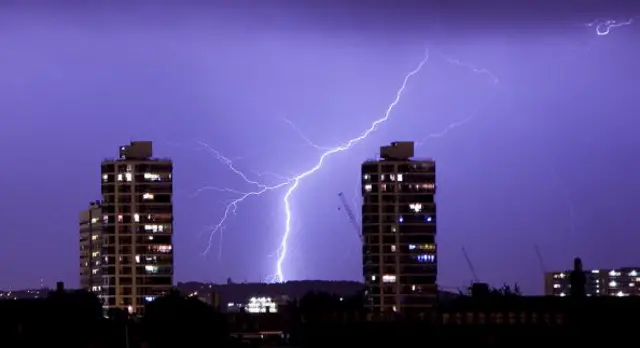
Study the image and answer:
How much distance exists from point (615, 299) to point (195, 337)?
138 feet

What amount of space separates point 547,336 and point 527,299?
36191mm

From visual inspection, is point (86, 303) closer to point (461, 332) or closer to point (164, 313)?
point (164, 313)

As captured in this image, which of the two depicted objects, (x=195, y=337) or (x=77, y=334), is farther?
(x=195, y=337)

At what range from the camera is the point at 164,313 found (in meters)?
195

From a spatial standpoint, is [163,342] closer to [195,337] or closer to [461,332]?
[195,337]

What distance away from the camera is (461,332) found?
484 ft

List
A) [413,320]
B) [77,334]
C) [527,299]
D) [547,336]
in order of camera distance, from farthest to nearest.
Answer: [527,299] → [413,320] → [77,334] → [547,336]

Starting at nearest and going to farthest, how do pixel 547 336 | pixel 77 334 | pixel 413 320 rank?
pixel 547 336
pixel 77 334
pixel 413 320

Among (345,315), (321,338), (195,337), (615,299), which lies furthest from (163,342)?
(615,299)

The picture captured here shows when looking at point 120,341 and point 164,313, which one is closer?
point 120,341

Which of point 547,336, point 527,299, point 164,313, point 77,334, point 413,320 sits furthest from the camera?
point 164,313

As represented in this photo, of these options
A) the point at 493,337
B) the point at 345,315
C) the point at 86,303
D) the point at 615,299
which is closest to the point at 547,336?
the point at 493,337

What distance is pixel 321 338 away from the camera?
160 metres

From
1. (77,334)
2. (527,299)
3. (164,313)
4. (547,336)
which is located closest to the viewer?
(547,336)
